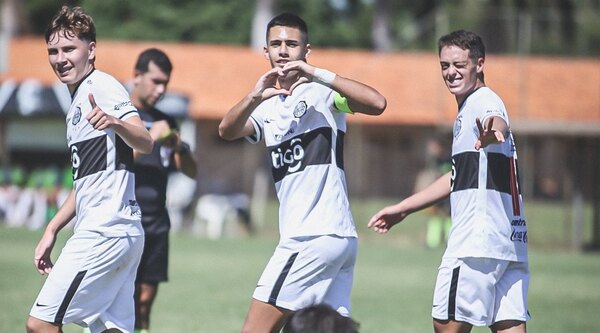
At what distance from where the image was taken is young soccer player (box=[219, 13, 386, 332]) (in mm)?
5934

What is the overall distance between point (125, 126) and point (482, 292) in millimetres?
2331

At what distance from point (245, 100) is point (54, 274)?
1.49 metres

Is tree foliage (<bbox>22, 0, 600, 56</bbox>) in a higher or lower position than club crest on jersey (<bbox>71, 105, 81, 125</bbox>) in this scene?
higher


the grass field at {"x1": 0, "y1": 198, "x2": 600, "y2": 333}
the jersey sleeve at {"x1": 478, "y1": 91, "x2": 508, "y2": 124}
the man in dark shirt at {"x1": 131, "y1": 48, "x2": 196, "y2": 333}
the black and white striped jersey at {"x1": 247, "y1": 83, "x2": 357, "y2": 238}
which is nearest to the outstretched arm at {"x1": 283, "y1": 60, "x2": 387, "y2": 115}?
the black and white striped jersey at {"x1": 247, "y1": 83, "x2": 357, "y2": 238}

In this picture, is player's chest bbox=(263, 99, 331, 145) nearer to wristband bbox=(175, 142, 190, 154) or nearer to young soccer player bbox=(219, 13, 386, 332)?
young soccer player bbox=(219, 13, 386, 332)

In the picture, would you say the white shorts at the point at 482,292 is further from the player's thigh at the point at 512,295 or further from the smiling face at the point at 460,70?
the smiling face at the point at 460,70

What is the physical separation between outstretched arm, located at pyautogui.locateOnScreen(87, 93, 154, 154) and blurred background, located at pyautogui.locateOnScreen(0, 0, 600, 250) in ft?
56.0

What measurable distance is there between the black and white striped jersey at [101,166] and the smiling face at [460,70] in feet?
6.34

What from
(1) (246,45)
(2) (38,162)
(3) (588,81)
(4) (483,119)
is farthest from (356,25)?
(4) (483,119)

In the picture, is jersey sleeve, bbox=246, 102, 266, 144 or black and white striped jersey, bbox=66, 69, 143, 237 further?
jersey sleeve, bbox=246, 102, 266, 144

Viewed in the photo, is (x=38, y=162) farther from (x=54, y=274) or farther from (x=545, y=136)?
(x=54, y=274)

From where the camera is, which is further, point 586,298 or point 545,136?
point 545,136

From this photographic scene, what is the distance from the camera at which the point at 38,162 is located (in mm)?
33219

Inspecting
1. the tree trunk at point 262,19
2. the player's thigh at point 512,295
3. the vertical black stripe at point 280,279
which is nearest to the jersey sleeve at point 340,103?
the vertical black stripe at point 280,279
